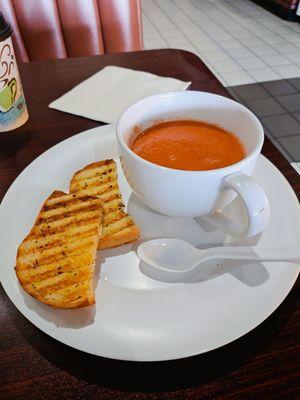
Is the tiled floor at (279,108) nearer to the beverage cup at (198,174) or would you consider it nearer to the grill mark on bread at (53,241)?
the beverage cup at (198,174)

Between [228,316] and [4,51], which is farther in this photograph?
[4,51]

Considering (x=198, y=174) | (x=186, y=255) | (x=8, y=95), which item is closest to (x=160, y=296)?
(x=186, y=255)

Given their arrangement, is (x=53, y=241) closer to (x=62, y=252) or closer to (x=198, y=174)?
(x=62, y=252)

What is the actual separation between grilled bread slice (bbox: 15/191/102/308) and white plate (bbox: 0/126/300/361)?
0.07 feet

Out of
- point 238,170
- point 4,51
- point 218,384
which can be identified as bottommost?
point 218,384

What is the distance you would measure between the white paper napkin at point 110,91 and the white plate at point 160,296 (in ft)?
1.17

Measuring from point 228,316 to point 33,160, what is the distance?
0.57m

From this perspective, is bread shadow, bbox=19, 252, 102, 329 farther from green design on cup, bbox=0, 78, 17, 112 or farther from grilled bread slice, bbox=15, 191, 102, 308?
green design on cup, bbox=0, 78, 17, 112

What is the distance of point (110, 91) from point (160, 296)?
2.37 feet

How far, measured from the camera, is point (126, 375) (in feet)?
1.61

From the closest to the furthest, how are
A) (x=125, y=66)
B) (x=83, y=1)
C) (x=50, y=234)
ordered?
(x=50, y=234) → (x=125, y=66) → (x=83, y=1)

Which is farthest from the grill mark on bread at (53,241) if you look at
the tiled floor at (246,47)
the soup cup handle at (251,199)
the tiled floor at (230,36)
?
the tiled floor at (230,36)

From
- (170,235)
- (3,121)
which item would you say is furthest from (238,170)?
(3,121)

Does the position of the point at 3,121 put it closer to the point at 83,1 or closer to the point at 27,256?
the point at 27,256
